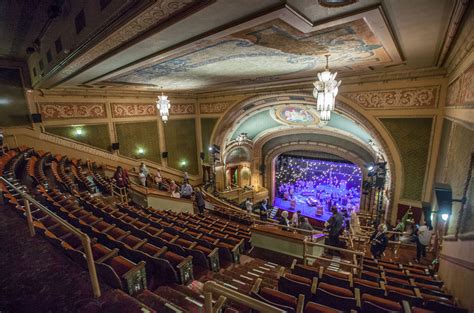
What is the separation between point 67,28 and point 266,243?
587cm

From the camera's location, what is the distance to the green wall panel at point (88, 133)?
9.48m

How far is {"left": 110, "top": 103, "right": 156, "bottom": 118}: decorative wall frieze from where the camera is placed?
35.9 feet

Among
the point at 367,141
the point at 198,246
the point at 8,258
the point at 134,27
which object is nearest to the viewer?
the point at 8,258

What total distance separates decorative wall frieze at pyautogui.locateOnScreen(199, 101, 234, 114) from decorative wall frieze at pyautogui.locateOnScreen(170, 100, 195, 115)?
61 centimetres

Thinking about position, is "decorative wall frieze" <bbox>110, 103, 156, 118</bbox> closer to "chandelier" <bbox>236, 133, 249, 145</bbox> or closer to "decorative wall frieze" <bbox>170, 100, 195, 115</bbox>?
"decorative wall frieze" <bbox>170, 100, 195, 115</bbox>

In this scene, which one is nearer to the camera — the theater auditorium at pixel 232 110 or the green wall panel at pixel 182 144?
the theater auditorium at pixel 232 110

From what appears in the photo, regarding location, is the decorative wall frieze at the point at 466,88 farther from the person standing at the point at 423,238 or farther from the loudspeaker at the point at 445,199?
the person standing at the point at 423,238

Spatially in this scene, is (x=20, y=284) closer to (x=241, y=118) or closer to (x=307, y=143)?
(x=241, y=118)

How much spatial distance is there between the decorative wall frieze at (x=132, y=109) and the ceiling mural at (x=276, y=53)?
15.0 ft

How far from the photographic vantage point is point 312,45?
4.32 metres

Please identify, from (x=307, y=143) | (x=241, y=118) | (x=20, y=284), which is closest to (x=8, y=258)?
(x=20, y=284)

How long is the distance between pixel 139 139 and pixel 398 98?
11395 mm

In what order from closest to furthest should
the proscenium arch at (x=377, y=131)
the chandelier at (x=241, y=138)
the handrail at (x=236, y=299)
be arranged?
1. the handrail at (x=236, y=299)
2. the proscenium arch at (x=377, y=131)
3. the chandelier at (x=241, y=138)

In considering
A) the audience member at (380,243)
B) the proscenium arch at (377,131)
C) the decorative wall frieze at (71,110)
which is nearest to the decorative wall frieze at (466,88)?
the audience member at (380,243)
